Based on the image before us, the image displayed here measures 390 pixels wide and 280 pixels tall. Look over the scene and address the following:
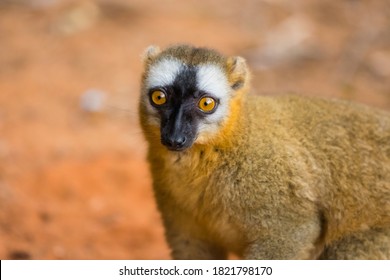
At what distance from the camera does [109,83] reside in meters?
13.2

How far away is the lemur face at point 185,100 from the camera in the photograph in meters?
6.67

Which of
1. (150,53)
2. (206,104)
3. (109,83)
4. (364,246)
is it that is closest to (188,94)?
(206,104)

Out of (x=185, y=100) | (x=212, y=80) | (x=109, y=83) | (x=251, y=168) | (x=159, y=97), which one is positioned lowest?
(x=251, y=168)

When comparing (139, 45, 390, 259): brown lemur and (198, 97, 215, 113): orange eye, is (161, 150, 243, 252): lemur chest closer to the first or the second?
(139, 45, 390, 259): brown lemur

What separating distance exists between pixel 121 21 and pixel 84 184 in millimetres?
5386

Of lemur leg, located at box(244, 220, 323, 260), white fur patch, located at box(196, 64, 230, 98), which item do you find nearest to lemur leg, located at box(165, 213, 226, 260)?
lemur leg, located at box(244, 220, 323, 260)

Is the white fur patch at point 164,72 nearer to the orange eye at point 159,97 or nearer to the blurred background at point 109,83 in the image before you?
the orange eye at point 159,97

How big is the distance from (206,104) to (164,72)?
494mm

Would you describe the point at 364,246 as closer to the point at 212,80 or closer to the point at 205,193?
the point at 205,193

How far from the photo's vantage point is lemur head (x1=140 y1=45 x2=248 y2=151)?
22.0 ft

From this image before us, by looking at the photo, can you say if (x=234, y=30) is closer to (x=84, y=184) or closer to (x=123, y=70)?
(x=123, y=70)

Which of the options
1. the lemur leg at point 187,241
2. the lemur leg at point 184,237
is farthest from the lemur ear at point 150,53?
the lemur leg at point 187,241

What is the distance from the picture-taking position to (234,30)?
49.3 ft

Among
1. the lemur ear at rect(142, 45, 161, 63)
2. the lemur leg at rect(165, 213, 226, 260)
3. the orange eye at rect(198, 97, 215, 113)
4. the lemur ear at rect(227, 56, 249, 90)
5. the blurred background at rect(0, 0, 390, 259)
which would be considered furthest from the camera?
the blurred background at rect(0, 0, 390, 259)
